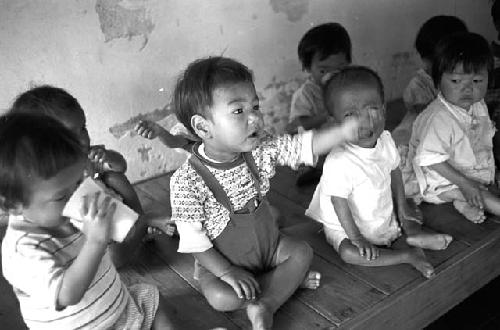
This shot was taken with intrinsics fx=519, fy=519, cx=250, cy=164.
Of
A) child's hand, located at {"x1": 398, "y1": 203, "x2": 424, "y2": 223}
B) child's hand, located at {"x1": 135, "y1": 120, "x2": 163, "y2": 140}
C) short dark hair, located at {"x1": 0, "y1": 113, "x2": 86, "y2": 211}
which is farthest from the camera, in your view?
child's hand, located at {"x1": 398, "y1": 203, "x2": 424, "y2": 223}

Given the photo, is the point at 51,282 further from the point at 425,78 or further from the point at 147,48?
the point at 425,78

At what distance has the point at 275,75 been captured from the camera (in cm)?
293

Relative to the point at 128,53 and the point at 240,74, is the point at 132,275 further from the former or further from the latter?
the point at 128,53

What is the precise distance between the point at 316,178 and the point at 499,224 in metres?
0.83

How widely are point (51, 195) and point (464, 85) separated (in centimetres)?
163

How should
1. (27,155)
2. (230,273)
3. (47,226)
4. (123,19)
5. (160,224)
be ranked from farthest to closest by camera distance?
1. (123,19)
2. (160,224)
3. (230,273)
4. (47,226)
5. (27,155)

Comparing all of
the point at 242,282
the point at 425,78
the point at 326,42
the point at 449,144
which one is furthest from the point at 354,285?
the point at 425,78

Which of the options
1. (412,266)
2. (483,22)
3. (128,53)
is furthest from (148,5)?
(483,22)

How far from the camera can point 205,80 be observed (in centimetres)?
156

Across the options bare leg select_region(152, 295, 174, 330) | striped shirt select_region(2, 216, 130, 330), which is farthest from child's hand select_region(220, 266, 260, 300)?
striped shirt select_region(2, 216, 130, 330)

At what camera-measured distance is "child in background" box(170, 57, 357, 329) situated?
156cm

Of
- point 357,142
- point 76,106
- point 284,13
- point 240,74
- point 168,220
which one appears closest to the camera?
point 240,74

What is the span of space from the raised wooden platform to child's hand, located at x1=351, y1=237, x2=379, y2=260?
0.22 ft

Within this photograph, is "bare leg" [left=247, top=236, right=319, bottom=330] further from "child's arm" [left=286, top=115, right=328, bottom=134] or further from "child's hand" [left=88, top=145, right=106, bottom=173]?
"child's arm" [left=286, top=115, right=328, bottom=134]
